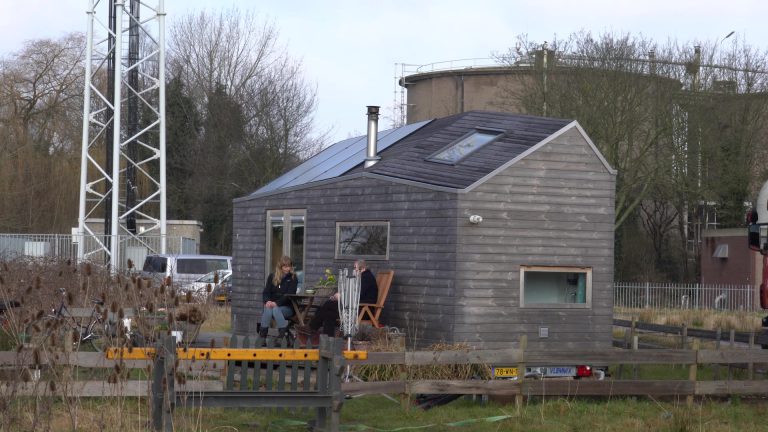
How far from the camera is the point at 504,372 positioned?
14977 millimetres

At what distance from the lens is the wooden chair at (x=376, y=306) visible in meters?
16.6

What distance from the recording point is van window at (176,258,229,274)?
34.8 meters

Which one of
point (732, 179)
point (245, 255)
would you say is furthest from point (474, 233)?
point (732, 179)

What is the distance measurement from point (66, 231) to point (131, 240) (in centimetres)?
807

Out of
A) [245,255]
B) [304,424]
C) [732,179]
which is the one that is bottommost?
[304,424]

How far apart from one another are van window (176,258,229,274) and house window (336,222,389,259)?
55.9 feet

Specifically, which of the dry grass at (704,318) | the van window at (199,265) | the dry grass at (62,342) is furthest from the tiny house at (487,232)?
the van window at (199,265)

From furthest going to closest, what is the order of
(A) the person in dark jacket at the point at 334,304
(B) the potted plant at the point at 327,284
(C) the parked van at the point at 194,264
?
(C) the parked van at the point at 194,264 < (B) the potted plant at the point at 327,284 < (A) the person in dark jacket at the point at 334,304

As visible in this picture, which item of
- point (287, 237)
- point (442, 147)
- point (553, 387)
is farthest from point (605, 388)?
point (287, 237)

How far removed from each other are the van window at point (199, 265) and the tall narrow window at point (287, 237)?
581 inches

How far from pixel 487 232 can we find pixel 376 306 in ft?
6.44

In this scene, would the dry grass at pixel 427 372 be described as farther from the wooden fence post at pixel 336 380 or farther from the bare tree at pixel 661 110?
the bare tree at pixel 661 110

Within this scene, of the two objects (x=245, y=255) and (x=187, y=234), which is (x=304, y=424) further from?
(x=187, y=234)

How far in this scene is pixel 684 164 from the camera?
39.9 m
